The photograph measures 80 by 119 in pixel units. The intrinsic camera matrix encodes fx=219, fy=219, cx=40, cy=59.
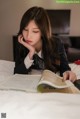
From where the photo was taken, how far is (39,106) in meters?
0.63

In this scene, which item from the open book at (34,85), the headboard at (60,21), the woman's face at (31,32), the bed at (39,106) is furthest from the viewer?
the headboard at (60,21)

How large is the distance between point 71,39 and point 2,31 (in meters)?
1.19

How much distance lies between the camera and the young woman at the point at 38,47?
1111mm

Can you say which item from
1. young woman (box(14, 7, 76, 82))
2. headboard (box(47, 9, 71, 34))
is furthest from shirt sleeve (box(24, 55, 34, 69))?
headboard (box(47, 9, 71, 34))

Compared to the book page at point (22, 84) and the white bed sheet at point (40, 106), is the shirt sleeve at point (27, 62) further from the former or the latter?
the white bed sheet at point (40, 106)

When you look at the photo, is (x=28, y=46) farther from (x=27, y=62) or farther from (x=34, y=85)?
(x=34, y=85)

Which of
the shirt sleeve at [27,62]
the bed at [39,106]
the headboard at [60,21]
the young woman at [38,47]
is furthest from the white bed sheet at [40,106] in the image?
the headboard at [60,21]

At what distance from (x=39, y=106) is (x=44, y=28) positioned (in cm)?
59

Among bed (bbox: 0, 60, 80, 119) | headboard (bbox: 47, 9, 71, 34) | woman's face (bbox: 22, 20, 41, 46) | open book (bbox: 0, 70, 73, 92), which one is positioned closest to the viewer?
bed (bbox: 0, 60, 80, 119)

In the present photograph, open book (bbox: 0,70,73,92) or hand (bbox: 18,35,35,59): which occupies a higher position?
hand (bbox: 18,35,35,59)

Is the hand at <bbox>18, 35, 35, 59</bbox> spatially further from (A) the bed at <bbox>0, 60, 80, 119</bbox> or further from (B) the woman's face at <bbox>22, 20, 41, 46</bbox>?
(A) the bed at <bbox>0, 60, 80, 119</bbox>

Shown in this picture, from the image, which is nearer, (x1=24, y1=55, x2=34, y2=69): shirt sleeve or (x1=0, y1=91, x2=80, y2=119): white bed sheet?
(x1=0, y1=91, x2=80, y2=119): white bed sheet

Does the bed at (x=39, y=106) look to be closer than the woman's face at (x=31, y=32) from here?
Yes

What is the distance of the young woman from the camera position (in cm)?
111
